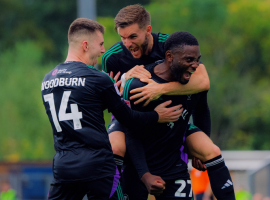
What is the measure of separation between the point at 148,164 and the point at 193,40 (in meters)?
1.25

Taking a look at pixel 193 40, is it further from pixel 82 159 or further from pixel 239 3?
pixel 239 3

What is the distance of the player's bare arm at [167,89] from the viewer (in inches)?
169

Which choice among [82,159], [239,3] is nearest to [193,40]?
[82,159]

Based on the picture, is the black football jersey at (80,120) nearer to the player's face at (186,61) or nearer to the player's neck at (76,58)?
the player's neck at (76,58)

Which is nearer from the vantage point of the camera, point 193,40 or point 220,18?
point 193,40

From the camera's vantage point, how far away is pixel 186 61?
13.7 ft

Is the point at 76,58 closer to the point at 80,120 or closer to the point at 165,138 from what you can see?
the point at 80,120

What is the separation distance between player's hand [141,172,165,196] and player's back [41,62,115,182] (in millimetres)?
403

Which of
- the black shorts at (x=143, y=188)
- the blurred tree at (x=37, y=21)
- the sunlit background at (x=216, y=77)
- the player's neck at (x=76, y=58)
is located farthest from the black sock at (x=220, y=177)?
the blurred tree at (x=37, y=21)

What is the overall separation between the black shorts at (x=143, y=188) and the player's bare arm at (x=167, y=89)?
0.80m

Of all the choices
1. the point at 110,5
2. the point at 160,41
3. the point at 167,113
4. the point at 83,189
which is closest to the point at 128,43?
the point at 160,41

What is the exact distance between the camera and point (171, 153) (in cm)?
458

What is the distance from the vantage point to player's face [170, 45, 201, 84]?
417 centimetres

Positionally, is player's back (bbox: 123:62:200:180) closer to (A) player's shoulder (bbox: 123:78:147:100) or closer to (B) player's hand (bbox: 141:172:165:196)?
(A) player's shoulder (bbox: 123:78:147:100)
